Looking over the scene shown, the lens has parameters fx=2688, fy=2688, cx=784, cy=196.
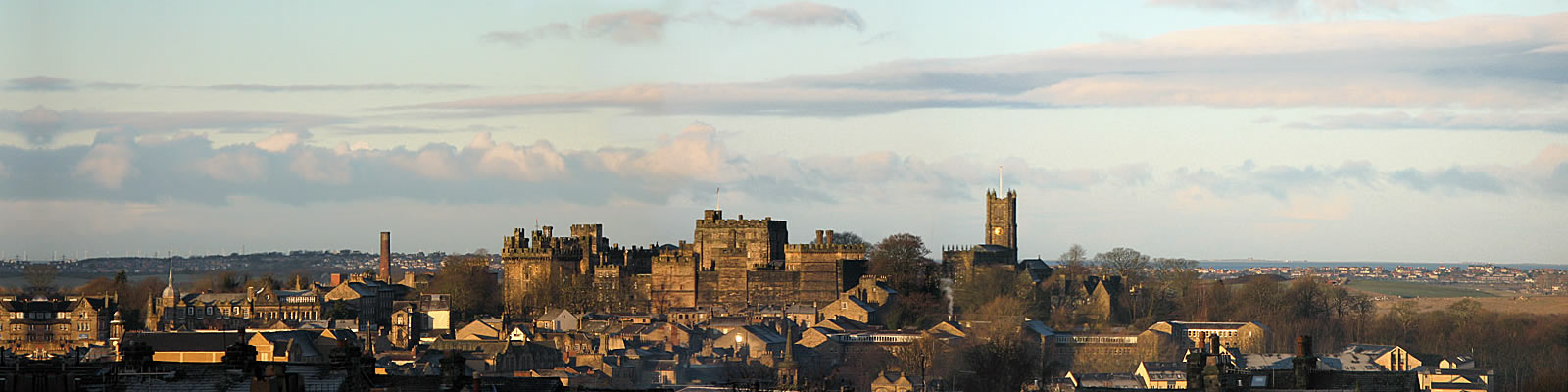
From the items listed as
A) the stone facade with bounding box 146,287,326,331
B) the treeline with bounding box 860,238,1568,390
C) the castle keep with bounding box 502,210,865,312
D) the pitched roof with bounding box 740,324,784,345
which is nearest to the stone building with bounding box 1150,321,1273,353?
the treeline with bounding box 860,238,1568,390

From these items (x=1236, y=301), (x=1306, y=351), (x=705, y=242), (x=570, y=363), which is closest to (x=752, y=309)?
(x=705, y=242)

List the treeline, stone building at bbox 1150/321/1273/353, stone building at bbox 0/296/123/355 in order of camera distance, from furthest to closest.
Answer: stone building at bbox 1150/321/1273/353 → stone building at bbox 0/296/123/355 → the treeline

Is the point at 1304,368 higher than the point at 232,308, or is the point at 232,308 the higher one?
the point at 1304,368

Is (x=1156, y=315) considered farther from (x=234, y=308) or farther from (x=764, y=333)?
(x=234, y=308)

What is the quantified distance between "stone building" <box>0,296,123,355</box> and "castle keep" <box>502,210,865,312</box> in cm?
3625

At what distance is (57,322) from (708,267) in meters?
51.0

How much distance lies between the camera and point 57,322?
153250 mm

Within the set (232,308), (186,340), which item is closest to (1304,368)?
(186,340)

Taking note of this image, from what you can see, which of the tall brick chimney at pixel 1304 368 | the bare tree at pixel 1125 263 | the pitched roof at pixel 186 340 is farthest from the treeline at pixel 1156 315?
the tall brick chimney at pixel 1304 368

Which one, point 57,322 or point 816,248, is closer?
point 57,322

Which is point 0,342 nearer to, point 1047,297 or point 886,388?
point 886,388

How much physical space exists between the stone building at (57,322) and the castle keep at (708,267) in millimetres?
36246

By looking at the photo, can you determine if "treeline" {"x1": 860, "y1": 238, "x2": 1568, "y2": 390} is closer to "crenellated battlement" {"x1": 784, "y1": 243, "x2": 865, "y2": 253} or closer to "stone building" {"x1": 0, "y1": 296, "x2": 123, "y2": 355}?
"crenellated battlement" {"x1": 784, "y1": 243, "x2": 865, "y2": 253}

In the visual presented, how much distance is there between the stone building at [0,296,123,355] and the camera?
5807 inches
